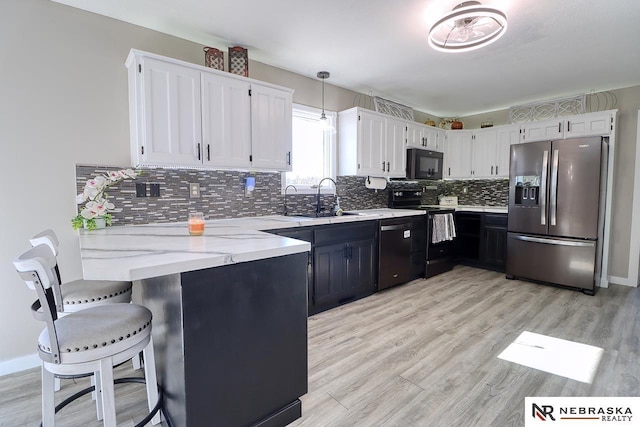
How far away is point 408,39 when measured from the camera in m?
2.67

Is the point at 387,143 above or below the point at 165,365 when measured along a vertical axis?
above

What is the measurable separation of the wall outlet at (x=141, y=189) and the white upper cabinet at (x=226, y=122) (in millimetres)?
559

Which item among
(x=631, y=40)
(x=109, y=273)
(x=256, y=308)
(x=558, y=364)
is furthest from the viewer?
(x=631, y=40)

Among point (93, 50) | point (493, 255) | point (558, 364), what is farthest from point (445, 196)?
point (93, 50)

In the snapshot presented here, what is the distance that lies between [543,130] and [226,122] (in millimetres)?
4234

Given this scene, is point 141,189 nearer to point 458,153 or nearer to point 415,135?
point 415,135

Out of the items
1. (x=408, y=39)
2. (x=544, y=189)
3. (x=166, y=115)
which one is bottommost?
(x=544, y=189)

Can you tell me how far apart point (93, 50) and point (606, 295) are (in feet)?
18.7

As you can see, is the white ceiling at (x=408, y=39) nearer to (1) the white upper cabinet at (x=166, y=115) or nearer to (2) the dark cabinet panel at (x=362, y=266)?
(1) the white upper cabinet at (x=166, y=115)

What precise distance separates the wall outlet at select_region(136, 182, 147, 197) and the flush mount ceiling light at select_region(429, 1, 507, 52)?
101 inches

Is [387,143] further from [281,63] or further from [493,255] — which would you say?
[493,255]

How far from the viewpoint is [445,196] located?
18.0 ft

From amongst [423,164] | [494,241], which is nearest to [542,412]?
[494,241]

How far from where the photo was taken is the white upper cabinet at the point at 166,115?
2211mm
